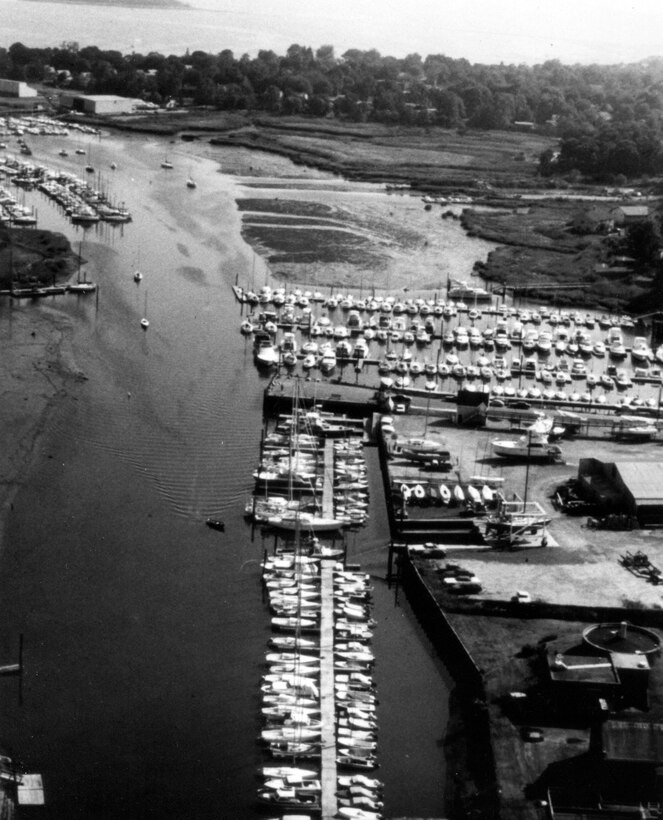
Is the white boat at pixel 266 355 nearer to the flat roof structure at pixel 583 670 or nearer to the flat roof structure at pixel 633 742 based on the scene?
the flat roof structure at pixel 583 670

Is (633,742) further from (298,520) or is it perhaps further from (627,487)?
(627,487)

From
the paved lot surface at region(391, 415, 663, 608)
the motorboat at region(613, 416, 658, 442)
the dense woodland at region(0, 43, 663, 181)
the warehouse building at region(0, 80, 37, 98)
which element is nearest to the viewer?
the paved lot surface at region(391, 415, 663, 608)

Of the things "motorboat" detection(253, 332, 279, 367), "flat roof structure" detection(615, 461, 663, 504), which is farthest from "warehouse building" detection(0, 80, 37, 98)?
"flat roof structure" detection(615, 461, 663, 504)

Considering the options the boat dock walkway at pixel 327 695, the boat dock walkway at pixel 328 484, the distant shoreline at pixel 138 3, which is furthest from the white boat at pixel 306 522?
the distant shoreline at pixel 138 3

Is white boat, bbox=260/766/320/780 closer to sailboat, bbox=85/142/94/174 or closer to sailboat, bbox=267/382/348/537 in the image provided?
sailboat, bbox=267/382/348/537

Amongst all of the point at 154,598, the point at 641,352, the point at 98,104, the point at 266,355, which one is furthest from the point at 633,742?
the point at 98,104

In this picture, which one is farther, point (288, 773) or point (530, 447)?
point (530, 447)

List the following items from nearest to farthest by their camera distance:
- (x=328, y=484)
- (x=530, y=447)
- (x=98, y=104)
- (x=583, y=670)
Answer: (x=583, y=670), (x=328, y=484), (x=530, y=447), (x=98, y=104)
